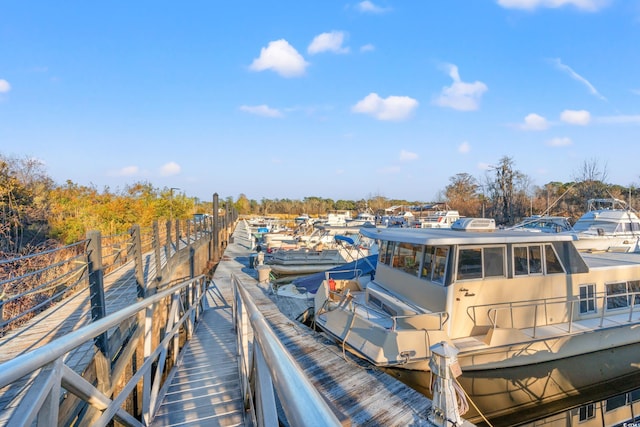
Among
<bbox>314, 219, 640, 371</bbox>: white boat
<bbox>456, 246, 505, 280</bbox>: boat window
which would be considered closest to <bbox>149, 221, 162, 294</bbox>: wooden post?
<bbox>314, 219, 640, 371</bbox>: white boat

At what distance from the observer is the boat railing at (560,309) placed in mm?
6492

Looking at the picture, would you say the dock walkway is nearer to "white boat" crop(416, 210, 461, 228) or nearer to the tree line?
the tree line

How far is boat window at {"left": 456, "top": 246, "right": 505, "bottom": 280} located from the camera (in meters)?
6.48

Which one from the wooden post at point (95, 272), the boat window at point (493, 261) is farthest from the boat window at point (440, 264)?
the wooden post at point (95, 272)

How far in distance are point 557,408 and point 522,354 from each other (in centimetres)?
103

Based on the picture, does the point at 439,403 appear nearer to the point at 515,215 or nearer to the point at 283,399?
the point at 283,399

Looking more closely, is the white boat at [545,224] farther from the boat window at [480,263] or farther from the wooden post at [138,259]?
the wooden post at [138,259]

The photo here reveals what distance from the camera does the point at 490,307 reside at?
6527mm

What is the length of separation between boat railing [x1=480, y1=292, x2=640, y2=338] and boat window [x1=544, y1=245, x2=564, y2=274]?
597 mm

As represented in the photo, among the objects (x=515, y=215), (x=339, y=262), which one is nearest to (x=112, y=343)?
(x=339, y=262)

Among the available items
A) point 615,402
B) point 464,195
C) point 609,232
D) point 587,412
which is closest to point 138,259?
point 587,412

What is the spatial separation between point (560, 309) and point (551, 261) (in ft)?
3.36

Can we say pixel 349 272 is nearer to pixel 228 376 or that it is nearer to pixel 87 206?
pixel 228 376

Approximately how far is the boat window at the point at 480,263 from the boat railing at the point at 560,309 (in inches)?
23.8
